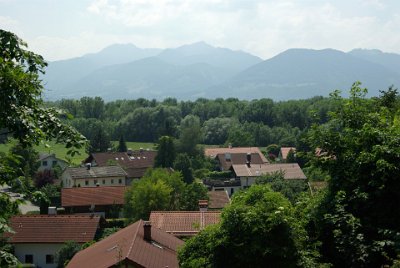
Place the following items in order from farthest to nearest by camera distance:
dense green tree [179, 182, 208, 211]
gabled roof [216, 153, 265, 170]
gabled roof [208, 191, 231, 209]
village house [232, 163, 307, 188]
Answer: gabled roof [216, 153, 265, 170] → village house [232, 163, 307, 188] → gabled roof [208, 191, 231, 209] → dense green tree [179, 182, 208, 211]

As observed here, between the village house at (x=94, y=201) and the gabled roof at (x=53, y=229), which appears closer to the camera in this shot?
the gabled roof at (x=53, y=229)

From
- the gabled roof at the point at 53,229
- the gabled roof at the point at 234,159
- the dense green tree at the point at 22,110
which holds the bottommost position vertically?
the gabled roof at the point at 53,229

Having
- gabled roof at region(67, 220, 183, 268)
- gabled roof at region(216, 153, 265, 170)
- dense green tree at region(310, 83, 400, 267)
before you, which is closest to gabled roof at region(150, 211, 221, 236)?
gabled roof at region(67, 220, 183, 268)

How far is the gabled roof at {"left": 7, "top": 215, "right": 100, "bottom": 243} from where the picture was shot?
29.6 m

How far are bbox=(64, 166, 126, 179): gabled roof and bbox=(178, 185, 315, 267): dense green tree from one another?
49.3m

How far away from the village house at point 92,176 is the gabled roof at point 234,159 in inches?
576

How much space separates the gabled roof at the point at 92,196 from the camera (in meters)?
43.2

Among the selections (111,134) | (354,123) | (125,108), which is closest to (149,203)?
(354,123)

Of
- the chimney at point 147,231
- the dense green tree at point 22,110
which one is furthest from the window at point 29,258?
the dense green tree at point 22,110

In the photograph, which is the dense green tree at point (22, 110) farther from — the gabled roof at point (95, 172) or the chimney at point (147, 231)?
the gabled roof at point (95, 172)

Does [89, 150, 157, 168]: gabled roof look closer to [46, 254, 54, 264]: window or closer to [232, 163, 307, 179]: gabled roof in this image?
[232, 163, 307, 179]: gabled roof

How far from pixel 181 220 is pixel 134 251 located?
863 cm

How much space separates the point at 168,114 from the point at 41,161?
4027 centimetres

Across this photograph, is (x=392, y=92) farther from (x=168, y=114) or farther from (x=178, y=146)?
(x=168, y=114)
